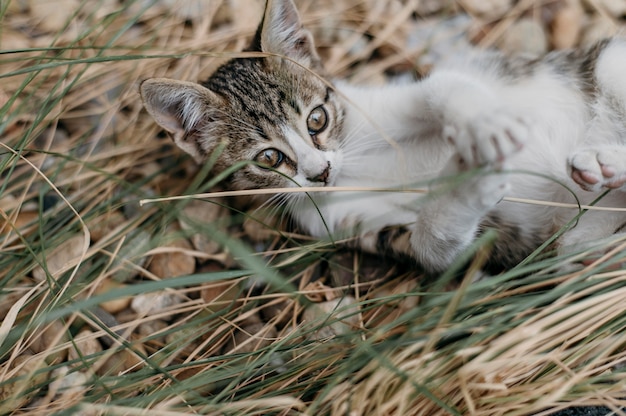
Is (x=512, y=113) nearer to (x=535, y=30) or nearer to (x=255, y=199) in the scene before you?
(x=255, y=199)

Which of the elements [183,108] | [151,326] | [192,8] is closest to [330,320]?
[151,326]

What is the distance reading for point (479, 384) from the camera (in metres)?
1.12

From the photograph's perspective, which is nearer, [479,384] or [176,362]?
[479,384]

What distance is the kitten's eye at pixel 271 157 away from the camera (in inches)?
60.3

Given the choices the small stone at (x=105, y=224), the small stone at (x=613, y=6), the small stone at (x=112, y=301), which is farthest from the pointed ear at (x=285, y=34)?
the small stone at (x=613, y=6)

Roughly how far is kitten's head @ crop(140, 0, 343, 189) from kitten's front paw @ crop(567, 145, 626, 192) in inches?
25.1

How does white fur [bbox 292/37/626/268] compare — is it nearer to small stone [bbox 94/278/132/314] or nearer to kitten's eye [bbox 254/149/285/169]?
kitten's eye [bbox 254/149/285/169]

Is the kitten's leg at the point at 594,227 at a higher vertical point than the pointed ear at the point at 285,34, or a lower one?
lower

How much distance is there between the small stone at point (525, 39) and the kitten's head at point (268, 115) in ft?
3.03

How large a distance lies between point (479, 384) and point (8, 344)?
1172 millimetres

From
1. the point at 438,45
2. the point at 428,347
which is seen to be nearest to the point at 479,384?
the point at 428,347

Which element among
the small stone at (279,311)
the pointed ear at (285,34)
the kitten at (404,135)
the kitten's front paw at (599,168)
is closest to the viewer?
the kitten's front paw at (599,168)

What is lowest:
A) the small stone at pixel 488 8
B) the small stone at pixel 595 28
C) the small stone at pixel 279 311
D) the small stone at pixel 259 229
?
the small stone at pixel 279 311

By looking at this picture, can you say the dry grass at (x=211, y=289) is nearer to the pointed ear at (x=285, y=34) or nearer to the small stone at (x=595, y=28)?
the small stone at (x=595, y=28)
